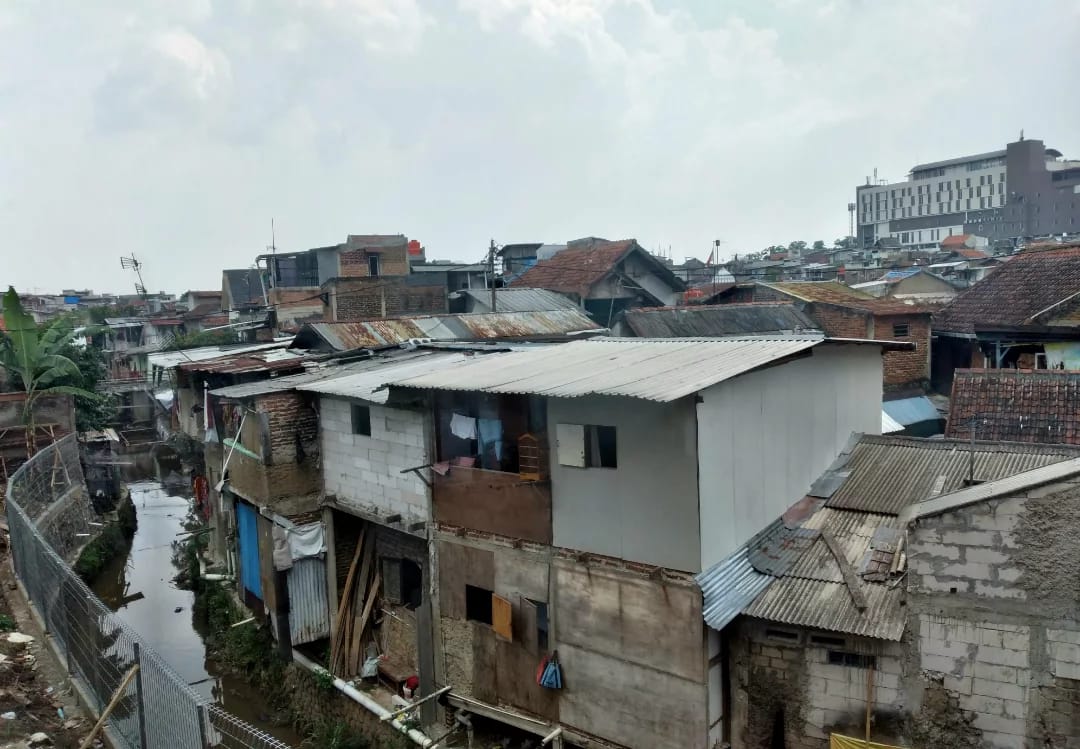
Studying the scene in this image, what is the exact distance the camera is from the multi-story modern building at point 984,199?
6942cm

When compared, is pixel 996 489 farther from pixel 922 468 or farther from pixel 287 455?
pixel 287 455

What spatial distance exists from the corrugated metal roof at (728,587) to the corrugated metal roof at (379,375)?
446 cm

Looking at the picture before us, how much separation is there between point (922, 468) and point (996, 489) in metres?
3.61

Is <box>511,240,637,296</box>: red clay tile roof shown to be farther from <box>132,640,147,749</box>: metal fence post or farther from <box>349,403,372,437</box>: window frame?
<box>132,640,147,749</box>: metal fence post

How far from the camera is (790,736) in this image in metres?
8.59

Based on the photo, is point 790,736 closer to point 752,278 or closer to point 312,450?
point 312,450

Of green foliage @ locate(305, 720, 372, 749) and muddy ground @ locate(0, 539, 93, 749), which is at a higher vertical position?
muddy ground @ locate(0, 539, 93, 749)

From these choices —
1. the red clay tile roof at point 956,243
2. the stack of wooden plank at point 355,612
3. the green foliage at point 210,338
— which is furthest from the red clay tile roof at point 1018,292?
the red clay tile roof at point 956,243

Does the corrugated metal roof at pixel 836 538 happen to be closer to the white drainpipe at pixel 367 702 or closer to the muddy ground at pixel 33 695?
the white drainpipe at pixel 367 702

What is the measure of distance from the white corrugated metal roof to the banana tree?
1409 cm

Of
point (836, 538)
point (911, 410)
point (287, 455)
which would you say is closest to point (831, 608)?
point (836, 538)

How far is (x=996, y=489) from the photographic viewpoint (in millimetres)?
7723

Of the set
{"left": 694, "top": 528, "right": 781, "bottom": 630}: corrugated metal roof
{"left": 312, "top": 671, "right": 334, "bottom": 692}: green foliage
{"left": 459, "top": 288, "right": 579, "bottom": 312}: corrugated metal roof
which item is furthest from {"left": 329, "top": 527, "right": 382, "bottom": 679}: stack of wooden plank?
{"left": 459, "top": 288, "right": 579, "bottom": 312}: corrugated metal roof

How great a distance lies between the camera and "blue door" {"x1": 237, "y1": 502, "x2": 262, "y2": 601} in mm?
15109
